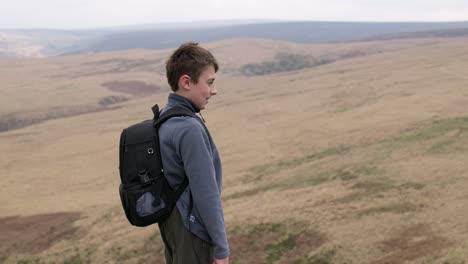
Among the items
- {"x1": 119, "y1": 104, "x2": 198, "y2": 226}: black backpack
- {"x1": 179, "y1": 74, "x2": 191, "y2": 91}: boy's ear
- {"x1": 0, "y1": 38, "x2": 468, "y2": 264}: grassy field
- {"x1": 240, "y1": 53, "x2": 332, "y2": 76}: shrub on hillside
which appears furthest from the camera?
{"x1": 240, "y1": 53, "x2": 332, "y2": 76}: shrub on hillside

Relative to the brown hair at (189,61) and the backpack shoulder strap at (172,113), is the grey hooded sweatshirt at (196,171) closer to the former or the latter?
the backpack shoulder strap at (172,113)

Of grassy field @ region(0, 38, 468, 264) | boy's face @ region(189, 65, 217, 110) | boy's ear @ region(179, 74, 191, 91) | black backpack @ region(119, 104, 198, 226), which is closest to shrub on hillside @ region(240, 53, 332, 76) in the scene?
grassy field @ region(0, 38, 468, 264)

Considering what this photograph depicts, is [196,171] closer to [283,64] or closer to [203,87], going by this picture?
[203,87]

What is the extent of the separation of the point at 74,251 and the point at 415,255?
13649mm

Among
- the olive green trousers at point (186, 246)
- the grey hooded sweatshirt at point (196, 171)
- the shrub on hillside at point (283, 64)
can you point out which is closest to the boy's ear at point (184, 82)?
the grey hooded sweatshirt at point (196, 171)

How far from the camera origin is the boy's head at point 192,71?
4.16m

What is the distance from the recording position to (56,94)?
272 ft

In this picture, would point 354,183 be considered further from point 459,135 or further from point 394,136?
point 394,136

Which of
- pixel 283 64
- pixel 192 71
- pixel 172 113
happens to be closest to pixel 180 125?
pixel 172 113

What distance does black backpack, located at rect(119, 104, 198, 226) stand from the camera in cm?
411

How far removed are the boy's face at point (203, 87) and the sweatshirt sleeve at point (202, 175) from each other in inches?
12.1

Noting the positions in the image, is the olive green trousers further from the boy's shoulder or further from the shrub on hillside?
the shrub on hillside

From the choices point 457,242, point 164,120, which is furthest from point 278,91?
point 164,120

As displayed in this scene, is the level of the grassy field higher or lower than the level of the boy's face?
lower
